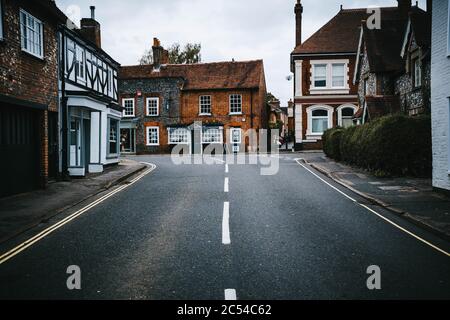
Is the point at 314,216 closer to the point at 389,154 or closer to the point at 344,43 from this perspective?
the point at 389,154

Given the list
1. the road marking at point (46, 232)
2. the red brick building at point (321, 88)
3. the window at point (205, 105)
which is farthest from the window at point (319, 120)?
the road marking at point (46, 232)

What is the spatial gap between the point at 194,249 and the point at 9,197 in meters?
8.02

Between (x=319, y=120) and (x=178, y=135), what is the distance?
14406mm

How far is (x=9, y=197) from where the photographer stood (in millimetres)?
12414

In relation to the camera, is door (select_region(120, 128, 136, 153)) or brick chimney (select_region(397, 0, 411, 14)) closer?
brick chimney (select_region(397, 0, 411, 14))

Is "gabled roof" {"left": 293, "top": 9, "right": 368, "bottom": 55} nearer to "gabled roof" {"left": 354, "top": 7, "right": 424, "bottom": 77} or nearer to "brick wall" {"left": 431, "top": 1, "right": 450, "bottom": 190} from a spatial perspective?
"gabled roof" {"left": 354, "top": 7, "right": 424, "bottom": 77}

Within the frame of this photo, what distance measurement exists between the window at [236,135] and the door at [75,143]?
24.1 meters

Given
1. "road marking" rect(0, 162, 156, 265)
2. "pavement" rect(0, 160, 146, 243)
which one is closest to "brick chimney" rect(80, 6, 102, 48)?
"pavement" rect(0, 160, 146, 243)

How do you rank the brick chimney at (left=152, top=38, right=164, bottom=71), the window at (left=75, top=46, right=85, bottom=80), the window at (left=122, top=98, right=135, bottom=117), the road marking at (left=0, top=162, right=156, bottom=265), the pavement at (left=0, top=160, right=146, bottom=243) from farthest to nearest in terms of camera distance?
the brick chimney at (left=152, top=38, right=164, bottom=71) < the window at (left=122, top=98, right=135, bottom=117) < the window at (left=75, top=46, right=85, bottom=80) < the pavement at (left=0, top=160, right=146, bottom=243) < the road marking at (left=0, top=162, right=156, bottom=265)

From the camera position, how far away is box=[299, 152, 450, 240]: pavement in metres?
9.06

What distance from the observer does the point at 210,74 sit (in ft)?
146

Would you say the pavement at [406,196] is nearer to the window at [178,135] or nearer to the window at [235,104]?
the window at [235,104]

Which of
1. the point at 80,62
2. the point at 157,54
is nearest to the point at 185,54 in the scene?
the point at 157,54

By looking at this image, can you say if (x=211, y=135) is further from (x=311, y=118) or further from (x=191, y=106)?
(x=311, y=118)
